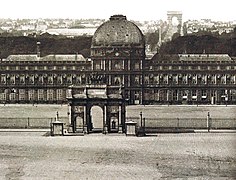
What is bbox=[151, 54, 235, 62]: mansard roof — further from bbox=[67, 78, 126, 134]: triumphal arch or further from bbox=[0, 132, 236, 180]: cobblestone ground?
bbox=[0, 132, 236, 180]: cobblestone ground

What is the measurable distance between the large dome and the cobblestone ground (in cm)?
3243

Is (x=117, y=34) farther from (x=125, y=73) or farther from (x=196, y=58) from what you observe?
(x=196, y=58)

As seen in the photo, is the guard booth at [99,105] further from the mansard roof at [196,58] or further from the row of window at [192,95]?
the mansard roof at [196,58]

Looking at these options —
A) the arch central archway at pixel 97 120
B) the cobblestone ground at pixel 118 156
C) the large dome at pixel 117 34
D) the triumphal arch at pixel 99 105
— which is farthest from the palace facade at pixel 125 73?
the cobblestone ground at pixel 118 156

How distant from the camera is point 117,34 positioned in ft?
254

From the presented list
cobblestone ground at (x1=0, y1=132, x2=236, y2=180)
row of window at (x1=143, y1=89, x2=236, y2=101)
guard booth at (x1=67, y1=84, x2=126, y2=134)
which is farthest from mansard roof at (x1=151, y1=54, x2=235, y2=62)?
cobblestone ground at (x1=0, y1=132, x2=236, y2=180)

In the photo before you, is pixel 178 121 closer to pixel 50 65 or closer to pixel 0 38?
pixel 50 65

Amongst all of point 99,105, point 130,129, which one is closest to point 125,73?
point 99,105

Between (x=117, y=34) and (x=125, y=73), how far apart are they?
4.49 m

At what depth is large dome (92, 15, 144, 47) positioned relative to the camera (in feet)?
253

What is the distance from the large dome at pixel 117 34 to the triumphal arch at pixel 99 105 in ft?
94.5

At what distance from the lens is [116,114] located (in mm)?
48031

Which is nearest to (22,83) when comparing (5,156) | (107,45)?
(107,45)

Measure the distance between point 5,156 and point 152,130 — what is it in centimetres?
1465
